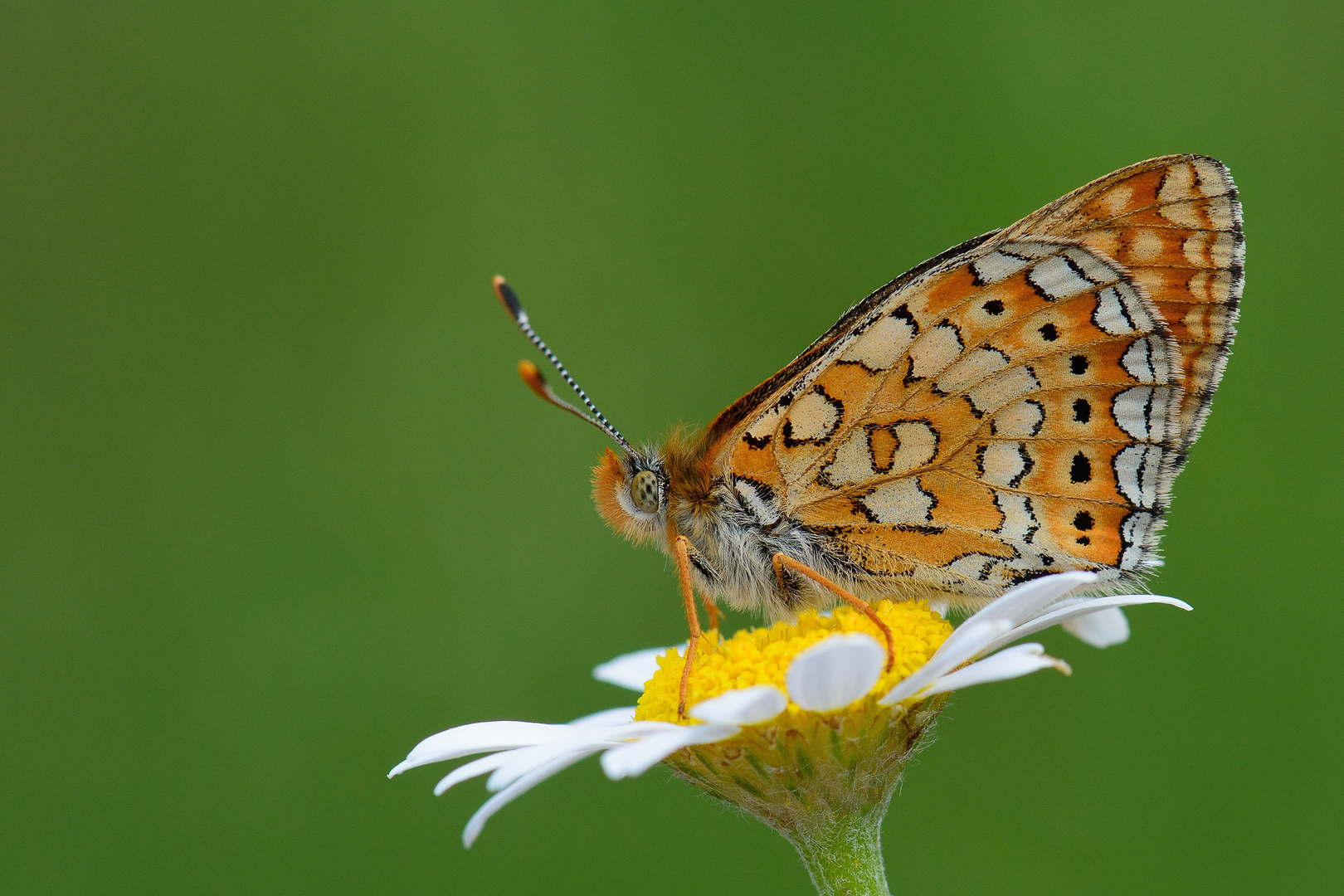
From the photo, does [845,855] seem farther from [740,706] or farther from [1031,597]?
[1031,597]

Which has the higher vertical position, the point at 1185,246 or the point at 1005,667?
the point at 1185,246

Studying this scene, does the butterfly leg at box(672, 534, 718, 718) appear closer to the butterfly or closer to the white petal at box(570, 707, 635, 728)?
the butterfly

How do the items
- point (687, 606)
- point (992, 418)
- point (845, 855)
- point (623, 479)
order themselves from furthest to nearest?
point (623, 479), point (992, 418), point (687, 606), point (845, 855)

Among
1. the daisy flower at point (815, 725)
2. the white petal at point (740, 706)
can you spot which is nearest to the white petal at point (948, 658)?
the daisy flower at point (815, 725)

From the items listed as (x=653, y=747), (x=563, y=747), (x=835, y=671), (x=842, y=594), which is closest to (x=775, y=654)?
(x=842, y=594)

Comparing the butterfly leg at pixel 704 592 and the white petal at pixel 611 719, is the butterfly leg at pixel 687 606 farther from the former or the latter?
the white petal at pixel 611 719

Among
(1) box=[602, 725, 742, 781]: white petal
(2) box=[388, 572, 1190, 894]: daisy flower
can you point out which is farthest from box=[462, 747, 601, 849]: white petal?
(1) box=[602, 725, 742, 781]: white petal

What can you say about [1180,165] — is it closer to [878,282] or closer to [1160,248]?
[1160,248]
